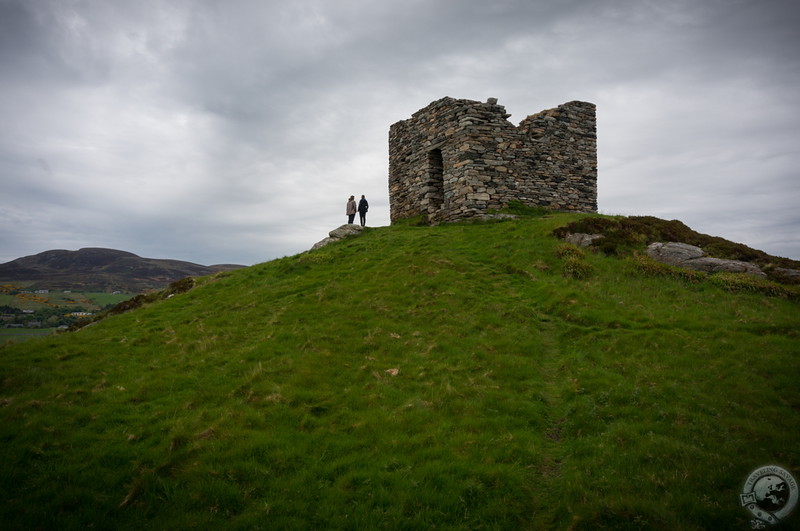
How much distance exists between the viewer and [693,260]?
17844mm

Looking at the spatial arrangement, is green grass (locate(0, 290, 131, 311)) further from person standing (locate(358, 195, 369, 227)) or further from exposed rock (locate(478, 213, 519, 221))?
exposed rock (locate(478, 213, 519, 221))

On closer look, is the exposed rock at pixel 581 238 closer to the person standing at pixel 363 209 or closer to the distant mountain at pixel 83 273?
the person standing at pixel 363 209

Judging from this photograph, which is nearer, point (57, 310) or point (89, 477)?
point (89, 477)

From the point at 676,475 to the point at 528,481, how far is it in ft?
7.87

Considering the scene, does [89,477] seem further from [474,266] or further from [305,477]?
[474,266]

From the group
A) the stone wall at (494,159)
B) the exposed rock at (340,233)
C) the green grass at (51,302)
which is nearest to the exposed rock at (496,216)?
the stone wall at (494,159)

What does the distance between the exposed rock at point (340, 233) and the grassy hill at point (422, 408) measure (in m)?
9.14

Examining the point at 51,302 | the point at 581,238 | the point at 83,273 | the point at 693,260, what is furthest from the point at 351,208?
the point at 83,273

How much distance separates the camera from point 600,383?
33.0 feet

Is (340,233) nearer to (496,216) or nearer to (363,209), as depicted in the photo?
(363,209)

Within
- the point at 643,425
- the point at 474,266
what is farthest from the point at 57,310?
the point at 643,425

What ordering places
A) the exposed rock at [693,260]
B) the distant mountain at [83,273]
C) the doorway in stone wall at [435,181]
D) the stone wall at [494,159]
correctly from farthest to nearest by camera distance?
the distant mountain at [83,273] < the doorway in stone wall at [435,181] < the stone wall at [494,159] < the exposed rock at [693,260]

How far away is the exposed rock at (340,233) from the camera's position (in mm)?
26281

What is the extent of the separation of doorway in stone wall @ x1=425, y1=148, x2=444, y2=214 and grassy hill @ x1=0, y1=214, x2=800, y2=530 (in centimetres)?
1321
